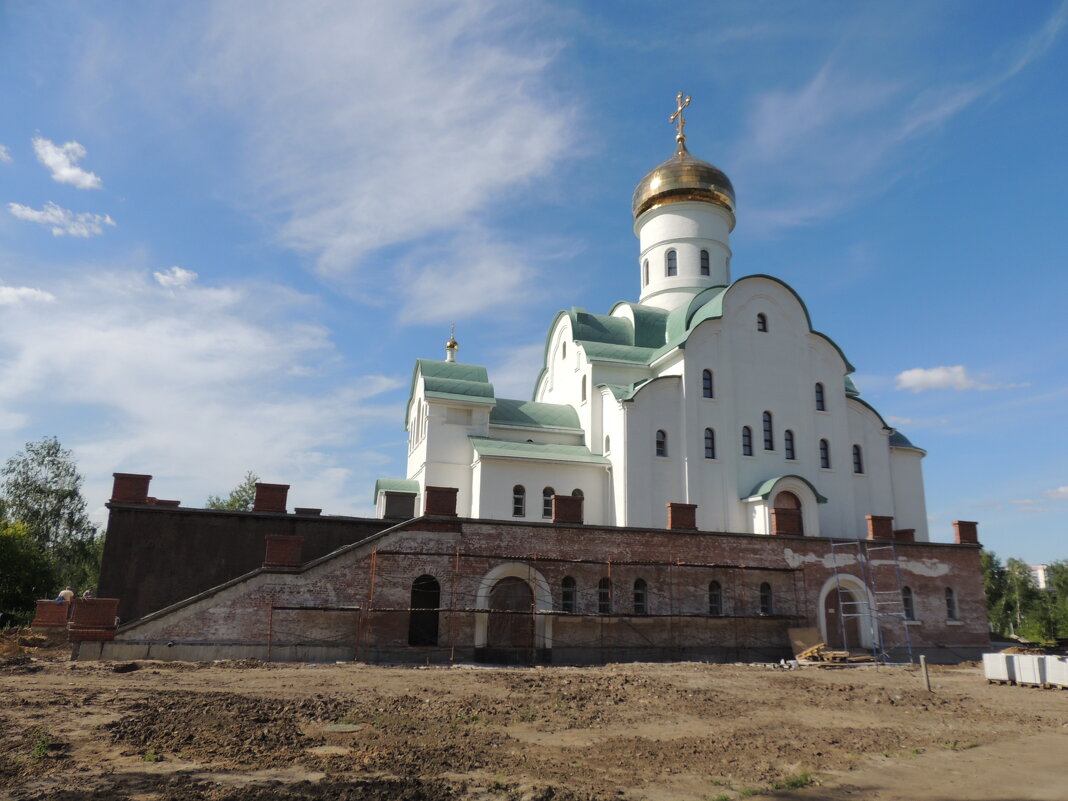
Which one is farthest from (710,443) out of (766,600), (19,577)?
(19,577)

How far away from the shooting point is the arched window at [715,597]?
62.2 feet

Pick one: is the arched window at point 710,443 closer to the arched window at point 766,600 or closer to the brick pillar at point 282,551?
the arched window at point 766,600

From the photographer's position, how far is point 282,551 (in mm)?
15641

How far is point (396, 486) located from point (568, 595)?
10035mm

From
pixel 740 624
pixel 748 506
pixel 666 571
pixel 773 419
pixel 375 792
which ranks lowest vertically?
pixel 375 792

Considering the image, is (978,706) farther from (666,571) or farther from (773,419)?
(773,419)

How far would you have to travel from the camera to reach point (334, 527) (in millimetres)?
18375

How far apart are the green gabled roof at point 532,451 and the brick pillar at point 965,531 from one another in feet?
33.0

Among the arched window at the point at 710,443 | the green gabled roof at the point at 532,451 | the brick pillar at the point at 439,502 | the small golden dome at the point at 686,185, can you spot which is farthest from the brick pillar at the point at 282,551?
the small golden dome at the point at 686,185

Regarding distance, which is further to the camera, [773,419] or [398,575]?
[773,419]

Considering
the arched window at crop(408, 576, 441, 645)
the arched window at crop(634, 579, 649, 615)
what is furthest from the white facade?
the arched window at crop(408, 576, 441, 645)

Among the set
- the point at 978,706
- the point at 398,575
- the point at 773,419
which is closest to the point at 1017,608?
the point at 773,419

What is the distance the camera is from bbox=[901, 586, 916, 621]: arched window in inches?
818

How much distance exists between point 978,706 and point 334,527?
13.3 meters
